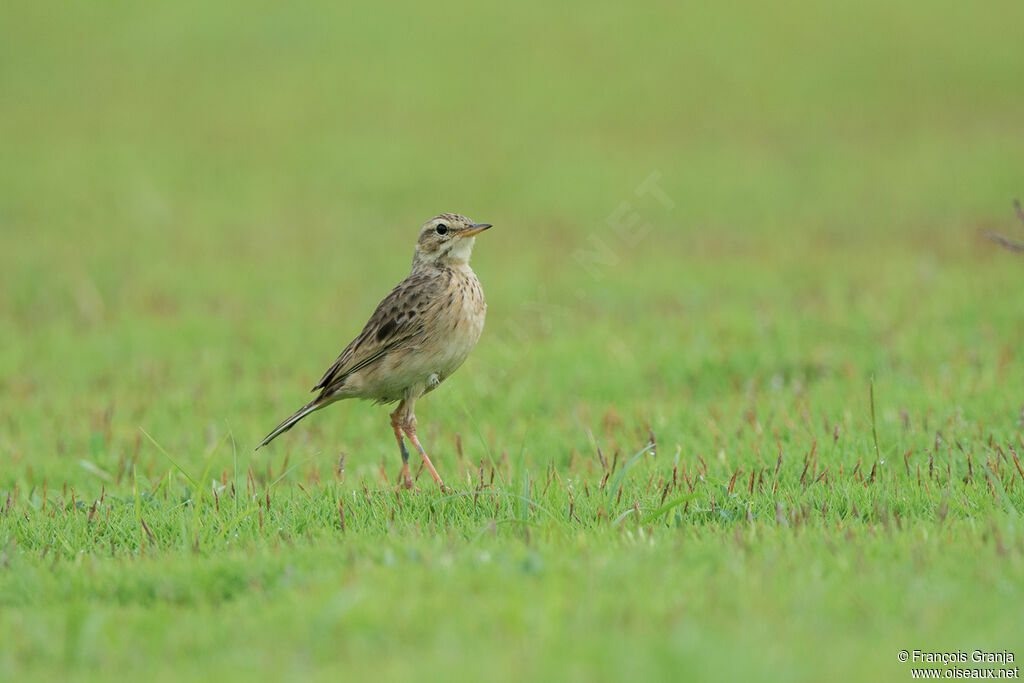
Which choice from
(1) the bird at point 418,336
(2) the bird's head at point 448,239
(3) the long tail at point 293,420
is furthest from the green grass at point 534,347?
(2) the bird's head at point 448,239

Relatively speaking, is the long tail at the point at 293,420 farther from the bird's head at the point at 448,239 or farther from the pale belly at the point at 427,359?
the bird's head at the point at 448,239

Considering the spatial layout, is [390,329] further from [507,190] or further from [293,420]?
[507,190]

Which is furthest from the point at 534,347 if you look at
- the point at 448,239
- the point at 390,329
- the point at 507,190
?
the point at 507,190

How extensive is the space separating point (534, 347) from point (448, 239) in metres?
4.11

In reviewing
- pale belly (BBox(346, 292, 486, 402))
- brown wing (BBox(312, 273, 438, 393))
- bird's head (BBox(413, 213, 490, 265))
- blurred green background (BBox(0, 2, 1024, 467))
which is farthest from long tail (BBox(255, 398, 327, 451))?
blurred green background (BBox(0, 2, 1024, 467))

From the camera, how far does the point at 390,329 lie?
716 centimetres

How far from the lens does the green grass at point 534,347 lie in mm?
4262

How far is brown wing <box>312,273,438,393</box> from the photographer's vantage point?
710 cm

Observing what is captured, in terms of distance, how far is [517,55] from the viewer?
30.2m

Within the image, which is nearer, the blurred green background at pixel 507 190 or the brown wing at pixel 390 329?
the brown wing at pixel 390 329

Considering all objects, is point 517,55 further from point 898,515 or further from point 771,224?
point 898,515

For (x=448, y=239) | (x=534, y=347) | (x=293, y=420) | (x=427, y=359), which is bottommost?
(x=534, y=347)

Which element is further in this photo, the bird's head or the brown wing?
the bird's head

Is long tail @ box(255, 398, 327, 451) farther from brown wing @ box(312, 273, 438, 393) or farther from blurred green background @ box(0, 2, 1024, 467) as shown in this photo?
blurred green background @ box(0, 2, 1024, 467)
